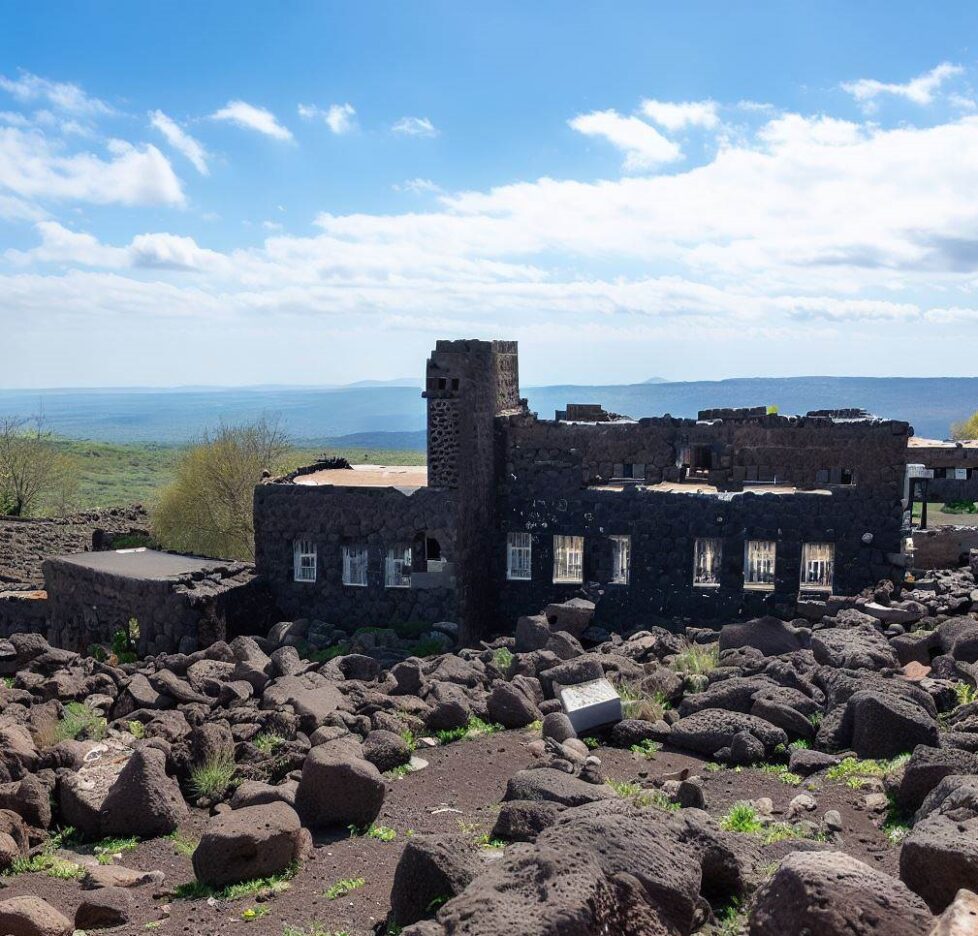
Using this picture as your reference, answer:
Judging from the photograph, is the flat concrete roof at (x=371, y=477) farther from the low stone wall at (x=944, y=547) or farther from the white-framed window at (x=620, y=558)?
the low stone wall at (x=944, y=547)

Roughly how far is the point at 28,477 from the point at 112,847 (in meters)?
50.1

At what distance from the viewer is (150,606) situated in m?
24.7

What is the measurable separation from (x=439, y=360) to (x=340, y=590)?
222 inches

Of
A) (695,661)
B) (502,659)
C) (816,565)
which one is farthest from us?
(816,565)

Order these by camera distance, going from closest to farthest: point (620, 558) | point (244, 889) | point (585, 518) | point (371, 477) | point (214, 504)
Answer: point (244, 889) → point (620, 558) → point (585, 518) → point (371, 477) → point (214, 504)

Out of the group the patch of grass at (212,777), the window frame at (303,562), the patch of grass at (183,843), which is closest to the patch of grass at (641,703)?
the patch of grass at (212,777)

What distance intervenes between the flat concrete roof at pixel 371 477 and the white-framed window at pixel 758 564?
24.0 ft

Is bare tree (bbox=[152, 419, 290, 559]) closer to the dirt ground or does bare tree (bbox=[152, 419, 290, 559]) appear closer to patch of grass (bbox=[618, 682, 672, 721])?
patch of grass (bbox=[618, 682, 672, 721])

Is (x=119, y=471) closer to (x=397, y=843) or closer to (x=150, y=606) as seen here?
(x=150, y=606)

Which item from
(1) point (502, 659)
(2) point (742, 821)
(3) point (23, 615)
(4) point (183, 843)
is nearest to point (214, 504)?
(3) point (23, 615)

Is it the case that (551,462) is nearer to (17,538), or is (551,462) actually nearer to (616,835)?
(616,835)

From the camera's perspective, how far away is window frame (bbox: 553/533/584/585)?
1035 inches

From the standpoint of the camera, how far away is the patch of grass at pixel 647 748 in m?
14.9

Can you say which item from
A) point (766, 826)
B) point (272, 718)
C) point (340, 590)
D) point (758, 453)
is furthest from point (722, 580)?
point (766, 826)
